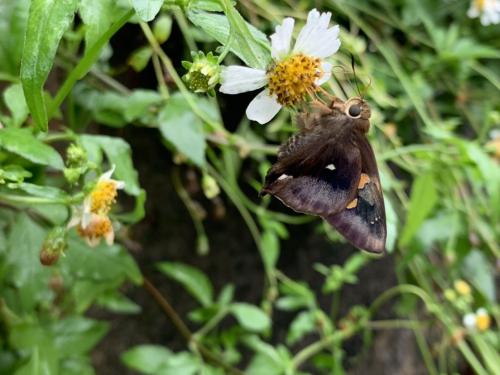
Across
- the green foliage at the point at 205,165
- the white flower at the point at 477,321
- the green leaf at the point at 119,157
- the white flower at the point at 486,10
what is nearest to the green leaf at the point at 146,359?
the green foliage at the point at 205,165

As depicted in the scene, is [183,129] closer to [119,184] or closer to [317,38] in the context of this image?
[119,184]

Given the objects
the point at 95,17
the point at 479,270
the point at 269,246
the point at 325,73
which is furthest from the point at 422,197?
the point at 95,17

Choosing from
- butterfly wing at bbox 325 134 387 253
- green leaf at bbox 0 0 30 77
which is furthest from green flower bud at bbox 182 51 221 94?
green leaf at bbox 0 0 30 77

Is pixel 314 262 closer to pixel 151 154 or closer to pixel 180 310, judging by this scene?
pixel 180 310

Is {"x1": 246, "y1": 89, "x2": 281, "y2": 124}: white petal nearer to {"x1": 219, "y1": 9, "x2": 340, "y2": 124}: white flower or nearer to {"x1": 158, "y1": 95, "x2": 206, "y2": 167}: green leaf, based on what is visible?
{"x1": 219, "y1": 9, "x2": 340, "y2": 124}: white flower

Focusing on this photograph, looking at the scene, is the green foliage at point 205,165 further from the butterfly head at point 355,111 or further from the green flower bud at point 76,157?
the butterfly head at point 355,111
